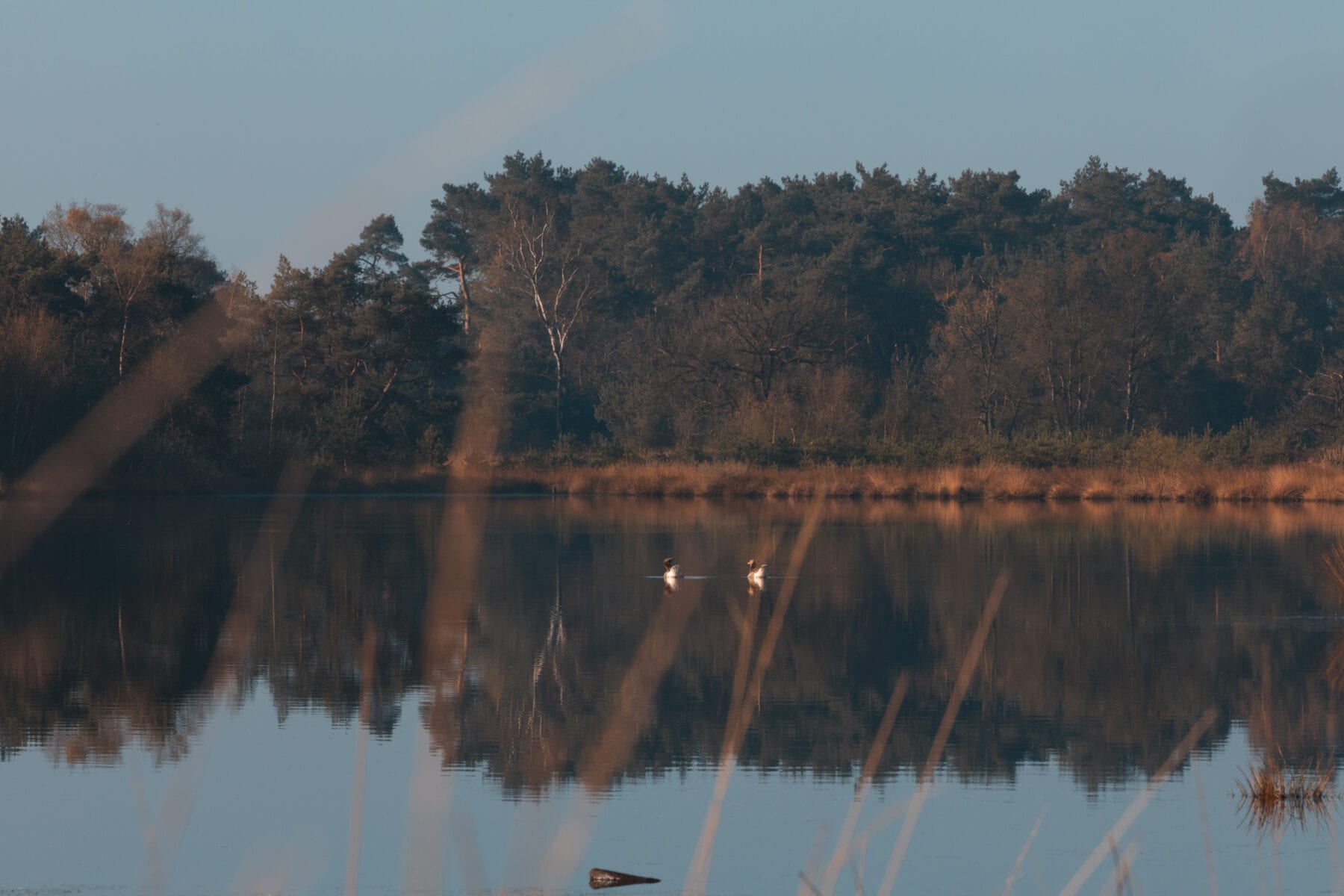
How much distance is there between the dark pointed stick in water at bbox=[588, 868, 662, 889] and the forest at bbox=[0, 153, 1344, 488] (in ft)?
121

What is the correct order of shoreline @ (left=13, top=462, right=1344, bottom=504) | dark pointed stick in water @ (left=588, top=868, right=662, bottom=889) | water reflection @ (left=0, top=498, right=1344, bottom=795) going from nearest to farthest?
dark pointed stick in water @ (left=588, top=868, right=662, bottom=889) → water reflection @ (left=0, top=498, right=1344, bottom=795) → shoreline @ (left=13, top=462, right=1344, bottom=504)

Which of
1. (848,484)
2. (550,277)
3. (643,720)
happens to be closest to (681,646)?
(643,720)

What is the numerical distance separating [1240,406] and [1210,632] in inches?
1962

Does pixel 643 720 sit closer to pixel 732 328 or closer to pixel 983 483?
pixel 983 483

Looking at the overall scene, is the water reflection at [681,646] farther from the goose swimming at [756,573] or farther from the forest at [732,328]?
the forest at [732,328]

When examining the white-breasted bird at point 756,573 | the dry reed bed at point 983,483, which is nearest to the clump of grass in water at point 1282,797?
the white-breasted bird at point 756,573

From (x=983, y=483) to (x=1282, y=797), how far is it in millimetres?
33685

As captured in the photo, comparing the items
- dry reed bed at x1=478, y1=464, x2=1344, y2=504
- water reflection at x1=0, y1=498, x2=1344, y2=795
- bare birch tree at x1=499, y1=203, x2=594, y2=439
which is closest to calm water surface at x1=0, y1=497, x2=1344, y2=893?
water reflection at x1=0, y1=498, x2=1344, y2=795

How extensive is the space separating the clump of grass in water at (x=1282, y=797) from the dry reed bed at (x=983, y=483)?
3003 centimetres

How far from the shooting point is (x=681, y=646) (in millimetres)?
14641

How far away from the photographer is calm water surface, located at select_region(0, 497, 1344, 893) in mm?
7352

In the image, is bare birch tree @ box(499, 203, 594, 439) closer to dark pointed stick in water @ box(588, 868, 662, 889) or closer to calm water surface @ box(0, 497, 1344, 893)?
calm water surface @ box(0, 497, 1344, 893)

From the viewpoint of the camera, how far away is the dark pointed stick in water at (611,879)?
269 inches

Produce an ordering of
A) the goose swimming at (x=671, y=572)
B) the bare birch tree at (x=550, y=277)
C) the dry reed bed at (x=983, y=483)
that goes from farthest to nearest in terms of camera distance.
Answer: the bare birch tree at (x=550, y=277)
the dry reed bed at (x=983, y=483)
the goose swimming at (x=671, y=572)
